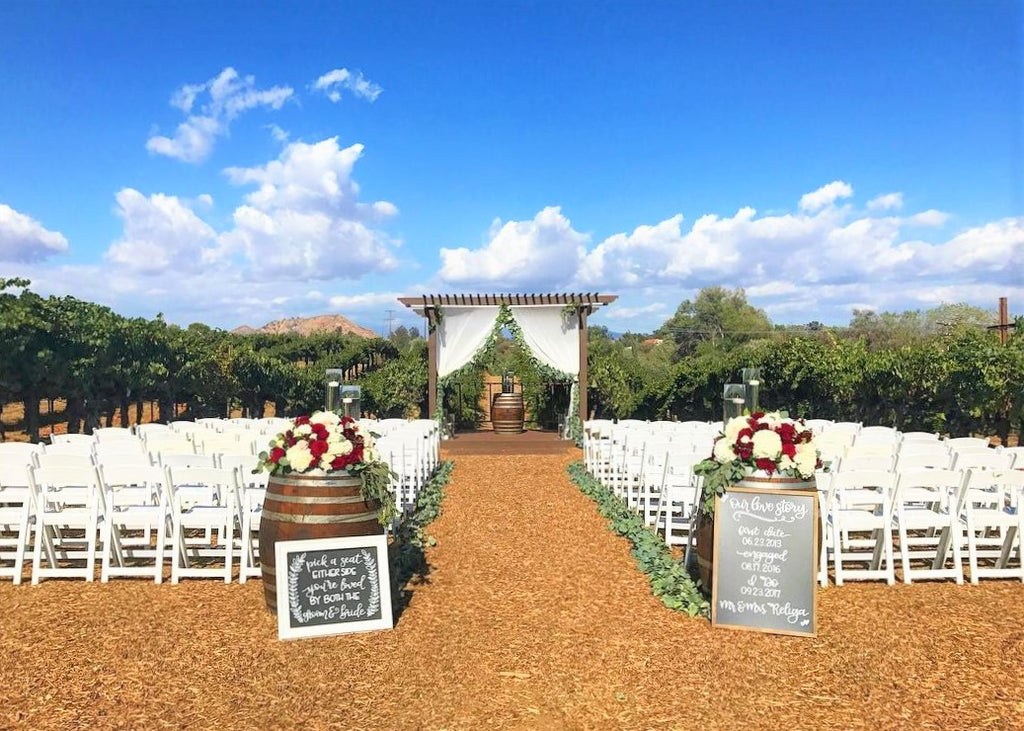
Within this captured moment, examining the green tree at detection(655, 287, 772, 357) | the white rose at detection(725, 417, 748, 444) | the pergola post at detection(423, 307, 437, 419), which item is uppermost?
the green tree at detection(655, 287, 772, 357)

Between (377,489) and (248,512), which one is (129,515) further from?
(377,489)

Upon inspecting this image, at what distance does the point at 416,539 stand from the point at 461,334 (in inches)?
413

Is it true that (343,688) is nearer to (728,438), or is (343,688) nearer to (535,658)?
(535,658)

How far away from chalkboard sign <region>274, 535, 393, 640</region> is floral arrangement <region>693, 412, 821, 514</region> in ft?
6.77

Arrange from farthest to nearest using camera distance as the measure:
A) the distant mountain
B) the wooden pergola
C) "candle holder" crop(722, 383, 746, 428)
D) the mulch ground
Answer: the distant mountain, the wooden pergola, "candle holder" crop(722, 383, 746, 428), the mulch ground

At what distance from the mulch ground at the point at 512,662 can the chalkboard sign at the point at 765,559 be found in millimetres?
122

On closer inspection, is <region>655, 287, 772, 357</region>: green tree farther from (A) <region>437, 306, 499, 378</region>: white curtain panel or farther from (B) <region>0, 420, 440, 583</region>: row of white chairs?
(B) <region>0, 420, 440, 583</region>: row of white chairs

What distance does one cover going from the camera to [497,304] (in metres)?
16.7

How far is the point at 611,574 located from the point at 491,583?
3.09 ft

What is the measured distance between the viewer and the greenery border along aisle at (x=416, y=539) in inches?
215

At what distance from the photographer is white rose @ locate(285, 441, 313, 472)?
446 cm

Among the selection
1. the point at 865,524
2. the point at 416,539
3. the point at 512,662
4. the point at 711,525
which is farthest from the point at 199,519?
the point at 865,524

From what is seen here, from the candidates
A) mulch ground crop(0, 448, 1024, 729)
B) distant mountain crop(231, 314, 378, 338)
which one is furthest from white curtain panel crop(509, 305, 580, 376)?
distant mountain crop(231, 314, 378, 338)

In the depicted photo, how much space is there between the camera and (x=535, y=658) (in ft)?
12.8
